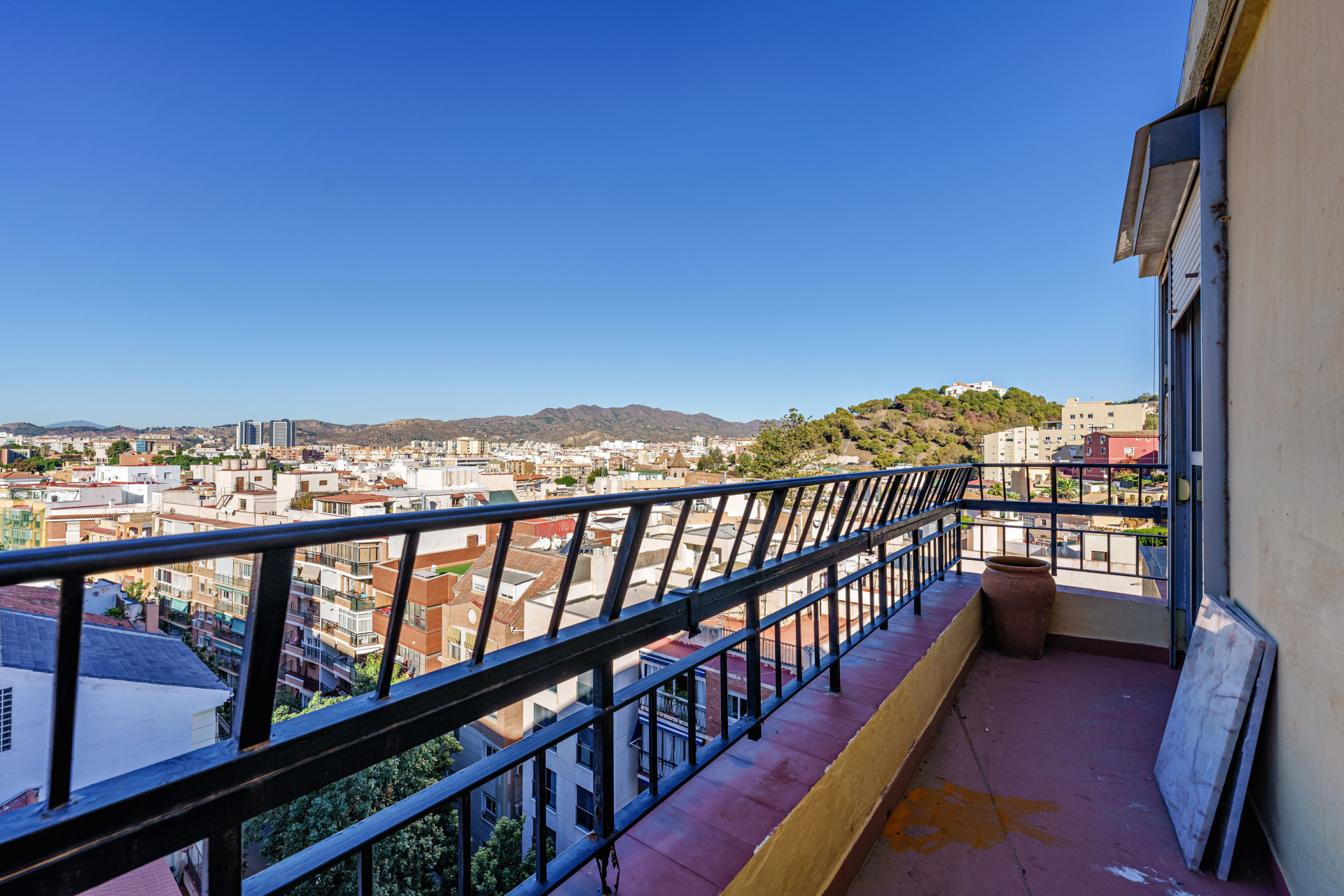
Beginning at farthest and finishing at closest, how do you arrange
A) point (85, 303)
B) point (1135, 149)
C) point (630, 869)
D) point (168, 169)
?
point (85, 303) → point (168, 169) → point (1135, 149) → point (630, 869)

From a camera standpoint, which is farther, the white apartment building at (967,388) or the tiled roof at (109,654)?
the white apartment building at (967,388)

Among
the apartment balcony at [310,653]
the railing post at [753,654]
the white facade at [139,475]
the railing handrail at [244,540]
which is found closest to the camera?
the railing handrail at [244,540]

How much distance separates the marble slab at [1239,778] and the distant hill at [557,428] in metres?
106

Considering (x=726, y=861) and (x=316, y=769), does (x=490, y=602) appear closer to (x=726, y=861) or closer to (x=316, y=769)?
(x=316, y=769)

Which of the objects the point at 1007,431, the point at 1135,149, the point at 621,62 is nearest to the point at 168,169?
the point at 621,62

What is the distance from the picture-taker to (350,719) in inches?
33.5

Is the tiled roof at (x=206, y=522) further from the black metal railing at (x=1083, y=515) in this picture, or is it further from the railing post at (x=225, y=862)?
the black metal railing at (x=1083, y=515)

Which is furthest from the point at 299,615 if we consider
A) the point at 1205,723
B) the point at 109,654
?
the point at 1205,723

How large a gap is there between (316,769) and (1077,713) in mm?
4364

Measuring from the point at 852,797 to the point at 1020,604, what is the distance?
2.93m

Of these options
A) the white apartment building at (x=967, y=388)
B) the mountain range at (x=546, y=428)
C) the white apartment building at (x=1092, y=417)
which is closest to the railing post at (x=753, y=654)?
the white apartment building at (x=1092, y=417)

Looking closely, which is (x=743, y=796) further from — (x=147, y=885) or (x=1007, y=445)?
(x=1007, y=445)

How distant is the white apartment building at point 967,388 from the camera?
203 ft

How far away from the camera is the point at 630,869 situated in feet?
4.73
